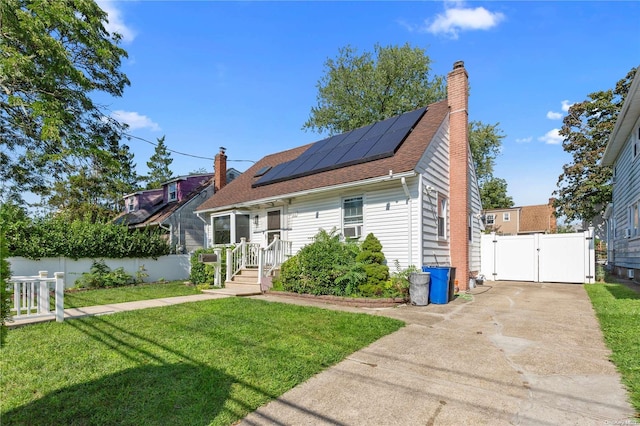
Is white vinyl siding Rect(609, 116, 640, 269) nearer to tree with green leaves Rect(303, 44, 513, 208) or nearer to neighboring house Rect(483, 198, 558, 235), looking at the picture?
tree with green leaves Rect(303, 44, 513, 208)

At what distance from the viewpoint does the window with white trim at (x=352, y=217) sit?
10805mm

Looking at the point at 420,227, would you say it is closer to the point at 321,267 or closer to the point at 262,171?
the point at 321,267

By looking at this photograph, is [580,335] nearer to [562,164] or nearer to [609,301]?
[609,301]

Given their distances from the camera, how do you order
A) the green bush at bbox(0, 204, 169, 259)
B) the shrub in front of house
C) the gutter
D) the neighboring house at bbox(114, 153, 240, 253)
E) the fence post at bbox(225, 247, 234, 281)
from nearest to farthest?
the shrub in front of house
the gutter
the green bush at bbox(0, 204, 169, 259)
the fence post at bbox(225, 247, 234, 281)
the neighboring house at bbox(114, 153, 240, 253)

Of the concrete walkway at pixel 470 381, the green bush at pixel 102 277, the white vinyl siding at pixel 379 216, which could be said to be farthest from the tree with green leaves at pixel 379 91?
the concrete walkway at pixel 470 381

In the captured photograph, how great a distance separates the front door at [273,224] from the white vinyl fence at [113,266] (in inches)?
240

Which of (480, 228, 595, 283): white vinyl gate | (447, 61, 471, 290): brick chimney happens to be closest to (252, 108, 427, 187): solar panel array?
(447, 61, 471, 290): brick chimney

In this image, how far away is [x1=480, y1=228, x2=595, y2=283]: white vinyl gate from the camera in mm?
12328

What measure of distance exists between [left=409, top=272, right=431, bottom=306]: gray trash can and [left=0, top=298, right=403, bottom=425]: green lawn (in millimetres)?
2179

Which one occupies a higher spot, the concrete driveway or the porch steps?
the concrete driveway

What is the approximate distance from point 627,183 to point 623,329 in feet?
34.4

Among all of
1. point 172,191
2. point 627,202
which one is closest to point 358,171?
point 627,202

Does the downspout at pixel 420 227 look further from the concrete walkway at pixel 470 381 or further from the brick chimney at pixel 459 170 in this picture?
the concrete walkway at pixel 470 381

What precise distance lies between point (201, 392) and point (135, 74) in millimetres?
17913
